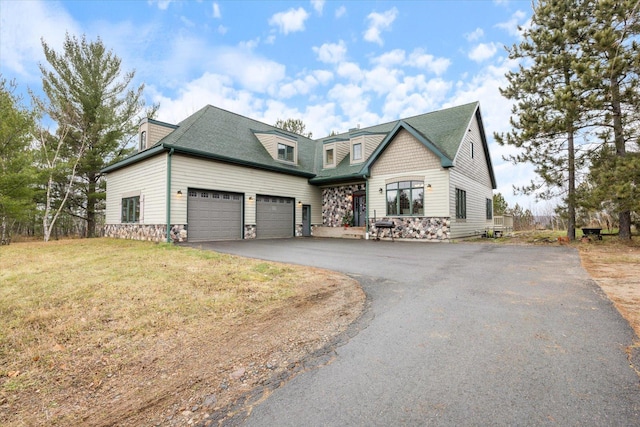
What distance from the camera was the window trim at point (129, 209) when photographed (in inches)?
549

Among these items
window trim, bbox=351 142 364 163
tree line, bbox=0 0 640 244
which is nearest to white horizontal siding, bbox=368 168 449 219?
window trim, bbox=351 142 364 163

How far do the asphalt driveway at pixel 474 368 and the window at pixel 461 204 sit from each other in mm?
9890

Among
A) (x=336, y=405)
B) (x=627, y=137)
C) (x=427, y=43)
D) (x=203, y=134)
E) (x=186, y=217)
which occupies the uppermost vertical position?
(x=427, y=43)

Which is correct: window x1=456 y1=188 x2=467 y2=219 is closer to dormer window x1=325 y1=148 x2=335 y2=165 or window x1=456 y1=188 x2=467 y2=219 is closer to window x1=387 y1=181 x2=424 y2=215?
window x1=387 y1=181 x2=424 y2=215

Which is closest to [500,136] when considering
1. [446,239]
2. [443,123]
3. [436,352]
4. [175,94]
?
[443,123]

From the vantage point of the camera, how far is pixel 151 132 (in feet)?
46.4

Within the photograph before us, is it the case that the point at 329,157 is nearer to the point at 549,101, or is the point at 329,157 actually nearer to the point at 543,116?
the point at 543,116

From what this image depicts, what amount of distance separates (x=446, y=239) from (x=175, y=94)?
21296 millimetres

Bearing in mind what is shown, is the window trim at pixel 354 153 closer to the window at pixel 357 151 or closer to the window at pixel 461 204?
the window at pixel 357 151

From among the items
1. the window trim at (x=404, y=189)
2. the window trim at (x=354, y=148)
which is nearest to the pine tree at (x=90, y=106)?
the window trim at (x=354, y=148)

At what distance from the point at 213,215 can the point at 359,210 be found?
8.11 m

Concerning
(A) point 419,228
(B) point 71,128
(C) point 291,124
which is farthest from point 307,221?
(C) point 291,124

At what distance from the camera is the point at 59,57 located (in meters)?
17.0

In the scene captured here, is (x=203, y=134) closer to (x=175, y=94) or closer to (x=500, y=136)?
(x=175, y=94)
